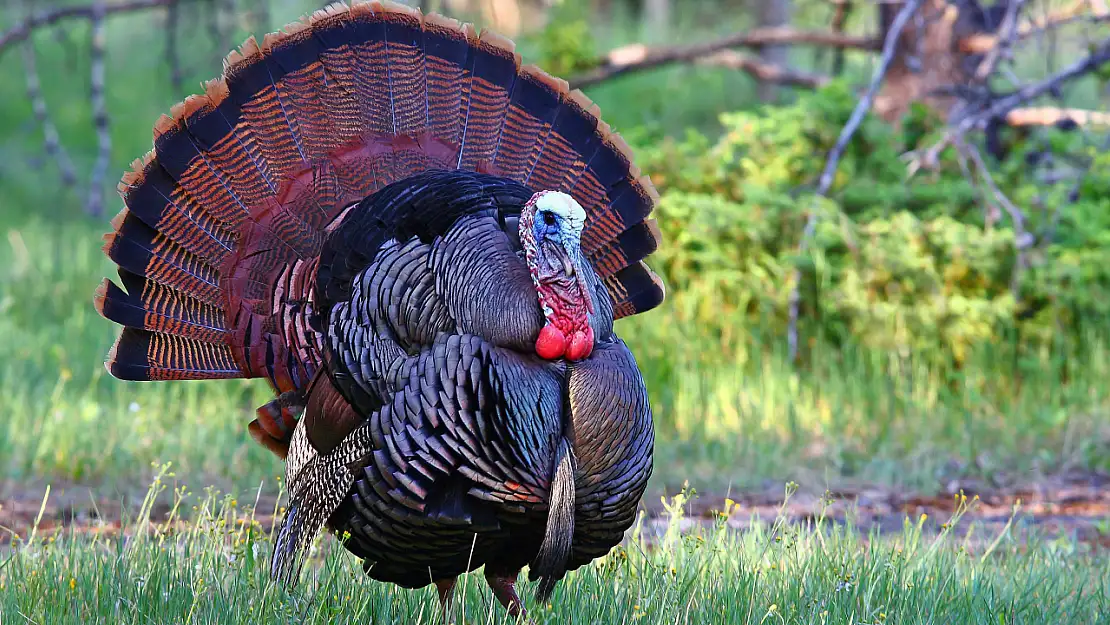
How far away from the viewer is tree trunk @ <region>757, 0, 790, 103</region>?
38.5 ft

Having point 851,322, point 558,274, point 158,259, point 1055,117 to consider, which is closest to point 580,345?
point 558,274

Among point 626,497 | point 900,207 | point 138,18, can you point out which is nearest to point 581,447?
point 626,497

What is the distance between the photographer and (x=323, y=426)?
12.4 ft

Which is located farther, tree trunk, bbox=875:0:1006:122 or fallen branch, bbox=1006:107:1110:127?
tree trunk, bbox=875:0:1006:122

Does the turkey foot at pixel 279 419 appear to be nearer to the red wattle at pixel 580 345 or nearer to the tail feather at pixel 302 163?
the tail feather at pixel 302 163

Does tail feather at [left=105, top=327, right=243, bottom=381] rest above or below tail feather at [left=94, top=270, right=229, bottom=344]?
below

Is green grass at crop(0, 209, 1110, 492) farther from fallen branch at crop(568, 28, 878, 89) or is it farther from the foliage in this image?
fallen branch at crop(568, 28, 878, 89)

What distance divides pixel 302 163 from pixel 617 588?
1.80m

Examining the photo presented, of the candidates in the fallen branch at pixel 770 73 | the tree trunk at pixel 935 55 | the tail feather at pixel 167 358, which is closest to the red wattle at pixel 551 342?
the tail feather at pixel 167 358

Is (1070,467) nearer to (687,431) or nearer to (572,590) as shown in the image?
(687,431)

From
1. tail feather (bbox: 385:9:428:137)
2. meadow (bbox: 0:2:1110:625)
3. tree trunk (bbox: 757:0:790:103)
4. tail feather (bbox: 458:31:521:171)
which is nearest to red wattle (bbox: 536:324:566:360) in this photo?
A: meadow (bbox: 0:2:1110:625)

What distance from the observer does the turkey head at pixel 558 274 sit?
3324mm

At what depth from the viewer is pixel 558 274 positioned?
339 centimetres

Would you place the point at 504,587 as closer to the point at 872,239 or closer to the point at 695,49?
the point at 872,239
